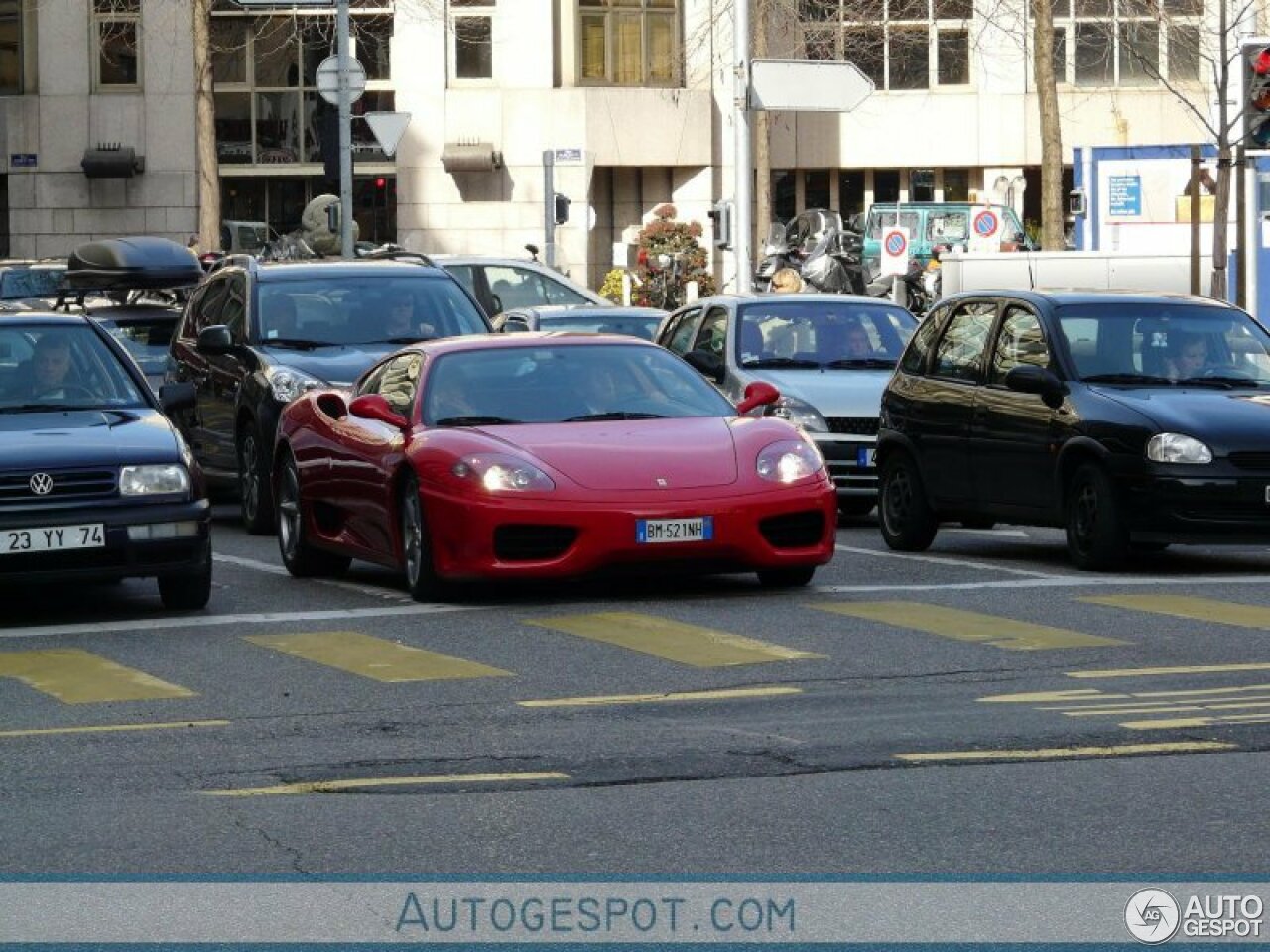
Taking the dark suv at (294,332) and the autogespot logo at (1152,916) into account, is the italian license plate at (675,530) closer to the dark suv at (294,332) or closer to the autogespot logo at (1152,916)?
the dark suv at (294,332)

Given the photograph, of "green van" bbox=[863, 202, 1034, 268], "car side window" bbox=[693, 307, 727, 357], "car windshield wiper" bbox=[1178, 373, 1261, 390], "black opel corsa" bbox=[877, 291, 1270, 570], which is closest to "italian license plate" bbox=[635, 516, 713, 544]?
"black opel corsa" bbox=[877, 291, 1270, 570]

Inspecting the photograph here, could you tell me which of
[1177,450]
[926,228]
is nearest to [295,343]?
[1177,450]

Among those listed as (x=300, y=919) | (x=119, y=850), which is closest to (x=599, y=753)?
(x=119, y=850)

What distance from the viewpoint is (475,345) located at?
15.3 meters

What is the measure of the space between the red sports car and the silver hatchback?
450cm

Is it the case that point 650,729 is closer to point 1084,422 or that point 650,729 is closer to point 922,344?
point 1084,422

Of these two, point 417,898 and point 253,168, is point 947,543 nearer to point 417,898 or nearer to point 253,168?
point 417,898

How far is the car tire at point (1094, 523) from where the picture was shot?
51.1 feet

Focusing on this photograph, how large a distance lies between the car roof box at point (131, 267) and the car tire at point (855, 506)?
823 centimetres

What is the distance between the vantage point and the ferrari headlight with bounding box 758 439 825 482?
14.2m

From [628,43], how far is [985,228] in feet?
55.1

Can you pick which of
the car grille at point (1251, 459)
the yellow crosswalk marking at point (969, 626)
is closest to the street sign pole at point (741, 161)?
the car grille at point (1251, 459)

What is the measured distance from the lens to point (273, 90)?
63.2m

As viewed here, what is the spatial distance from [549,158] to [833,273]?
43.0ft
